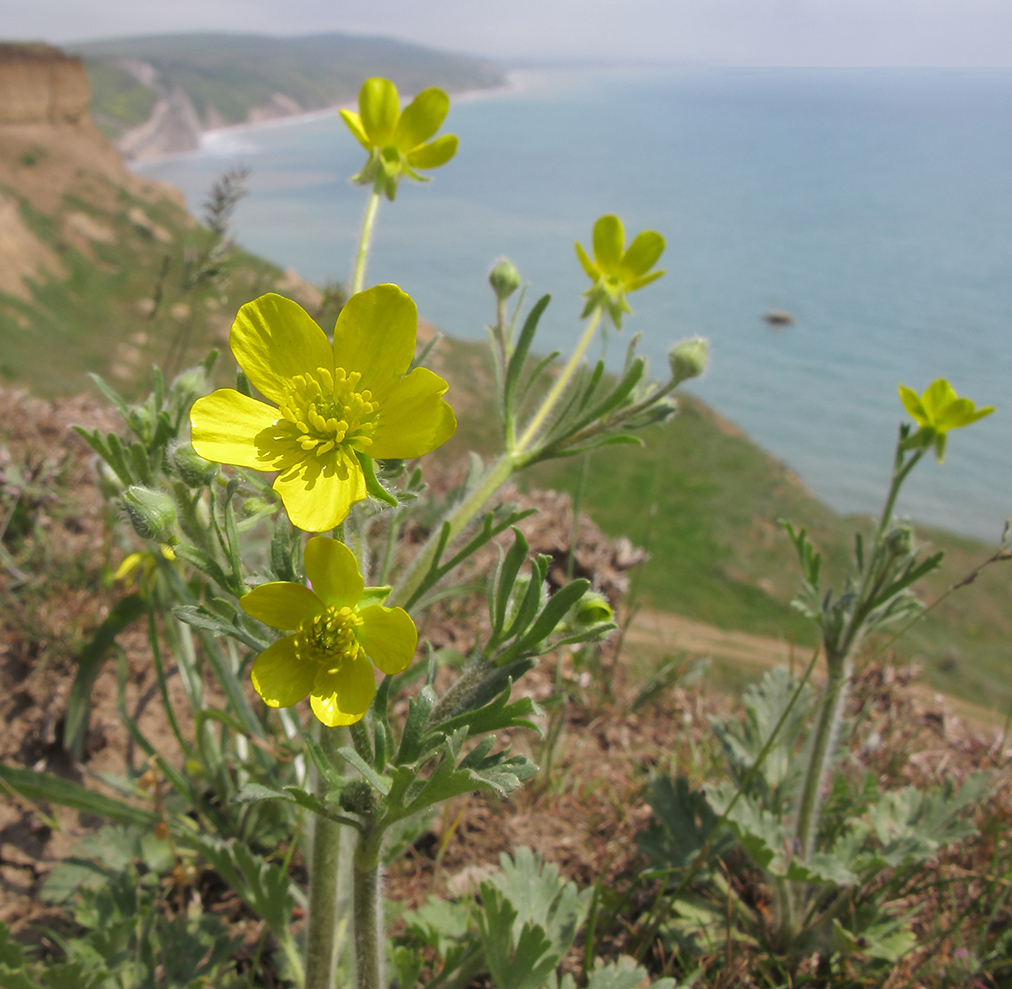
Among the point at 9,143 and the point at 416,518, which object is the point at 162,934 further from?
the point at 9,143

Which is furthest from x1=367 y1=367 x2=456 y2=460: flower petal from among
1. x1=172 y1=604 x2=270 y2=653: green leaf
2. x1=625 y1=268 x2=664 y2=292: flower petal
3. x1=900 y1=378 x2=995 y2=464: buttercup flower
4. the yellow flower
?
x1=900 y1=378 x2=995 y2=464: buttercup flower

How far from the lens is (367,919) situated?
1.46m

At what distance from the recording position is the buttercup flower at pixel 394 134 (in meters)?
1.84

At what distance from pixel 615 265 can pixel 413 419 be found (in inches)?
50.7

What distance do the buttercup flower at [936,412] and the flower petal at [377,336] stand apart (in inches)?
60.9

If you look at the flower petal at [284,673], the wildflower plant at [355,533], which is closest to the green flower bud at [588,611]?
the wildflower plant at [355,533]

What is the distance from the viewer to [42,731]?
2.88 meters

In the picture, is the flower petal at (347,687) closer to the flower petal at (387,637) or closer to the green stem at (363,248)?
the flower petal at (387,637)

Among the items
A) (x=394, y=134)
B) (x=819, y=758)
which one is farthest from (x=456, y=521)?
(x=819, y=758)

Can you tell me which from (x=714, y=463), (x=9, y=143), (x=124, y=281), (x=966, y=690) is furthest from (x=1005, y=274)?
(x=9, y=143)

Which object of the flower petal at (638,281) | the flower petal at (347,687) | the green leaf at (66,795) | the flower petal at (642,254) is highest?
the flower petal at (642,254)

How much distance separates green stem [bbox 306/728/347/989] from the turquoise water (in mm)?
1613

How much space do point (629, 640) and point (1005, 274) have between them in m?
64.0

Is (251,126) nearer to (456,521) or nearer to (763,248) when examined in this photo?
(763,248)
